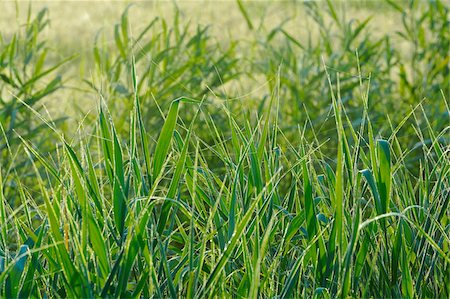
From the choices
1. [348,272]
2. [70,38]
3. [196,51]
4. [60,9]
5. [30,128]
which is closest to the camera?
[348,272]

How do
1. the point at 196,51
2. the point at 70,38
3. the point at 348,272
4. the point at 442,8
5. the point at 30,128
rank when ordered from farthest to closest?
the point at 70,38
the point at 442,8
the point at 196,51
the point at 30,128
the point at 348,272

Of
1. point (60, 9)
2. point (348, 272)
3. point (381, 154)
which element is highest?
point (381, 154)

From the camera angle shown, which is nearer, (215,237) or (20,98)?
(215,237)

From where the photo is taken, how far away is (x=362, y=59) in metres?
3.18

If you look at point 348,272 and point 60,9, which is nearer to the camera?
point 348,272

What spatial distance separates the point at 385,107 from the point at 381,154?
183 centimetres

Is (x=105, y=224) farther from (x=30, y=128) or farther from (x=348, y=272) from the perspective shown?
(x=30, y=128)

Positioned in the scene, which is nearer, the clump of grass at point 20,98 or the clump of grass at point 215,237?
the clump of grass at point 215,237

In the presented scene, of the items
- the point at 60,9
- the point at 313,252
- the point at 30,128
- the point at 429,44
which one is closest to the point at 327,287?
the point at 313,252

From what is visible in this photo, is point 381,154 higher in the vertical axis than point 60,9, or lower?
higher

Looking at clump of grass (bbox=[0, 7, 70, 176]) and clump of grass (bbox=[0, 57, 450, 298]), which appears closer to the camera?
clump of grass (bbox=[0, 57, 450, 298])

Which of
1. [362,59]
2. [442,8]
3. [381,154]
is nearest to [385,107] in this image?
[362,59]

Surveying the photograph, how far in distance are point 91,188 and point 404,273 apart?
0.51 meters

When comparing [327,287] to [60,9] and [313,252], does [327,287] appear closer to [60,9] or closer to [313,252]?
[313,252]
